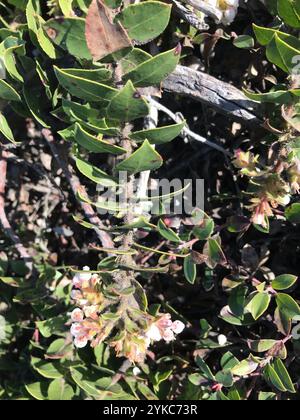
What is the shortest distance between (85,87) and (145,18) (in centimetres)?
13

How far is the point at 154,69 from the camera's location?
0.81m

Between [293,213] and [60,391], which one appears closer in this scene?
[293,213]

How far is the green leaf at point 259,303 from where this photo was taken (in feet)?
A: 3.59

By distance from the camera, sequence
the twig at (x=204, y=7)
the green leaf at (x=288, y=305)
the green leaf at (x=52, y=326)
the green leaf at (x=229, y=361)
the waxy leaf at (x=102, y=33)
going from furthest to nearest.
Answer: the green leaf at (x=52, y=326), the green leaf at (x=229, y=361), the green leaf at (x=288, y=305), the twig at (x=204, y=7), the waxy leaf at (x=102, y=33)

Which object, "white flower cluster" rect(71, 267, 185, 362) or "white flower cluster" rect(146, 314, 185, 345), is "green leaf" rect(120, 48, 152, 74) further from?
"white flower cluster" rect(146, 314, 185, 345)

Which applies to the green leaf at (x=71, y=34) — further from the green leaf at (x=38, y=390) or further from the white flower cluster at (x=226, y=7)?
the green leaf at (x=38, y=390)

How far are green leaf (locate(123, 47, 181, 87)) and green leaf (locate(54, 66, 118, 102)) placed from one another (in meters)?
0.04

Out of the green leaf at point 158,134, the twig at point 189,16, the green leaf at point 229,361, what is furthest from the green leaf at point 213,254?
the twig at point 189,16

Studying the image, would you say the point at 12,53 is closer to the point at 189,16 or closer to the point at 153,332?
the point at 189,16

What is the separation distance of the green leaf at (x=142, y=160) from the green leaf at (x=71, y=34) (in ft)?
0.56

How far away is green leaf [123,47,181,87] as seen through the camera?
784 millimetres

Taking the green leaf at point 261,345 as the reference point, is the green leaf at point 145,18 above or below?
above

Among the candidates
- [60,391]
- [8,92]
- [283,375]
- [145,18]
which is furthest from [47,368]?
[145,18]

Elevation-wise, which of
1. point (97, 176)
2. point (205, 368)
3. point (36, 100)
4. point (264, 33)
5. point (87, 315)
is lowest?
point (205, 368)
